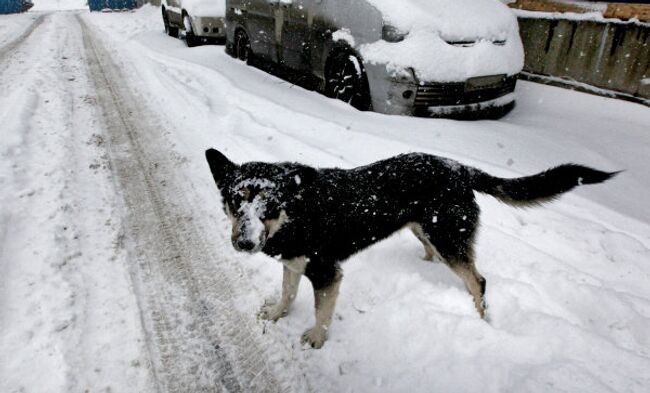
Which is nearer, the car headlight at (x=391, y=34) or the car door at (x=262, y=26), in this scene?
the car headlight at (x=391, y=34)

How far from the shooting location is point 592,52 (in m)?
6.75

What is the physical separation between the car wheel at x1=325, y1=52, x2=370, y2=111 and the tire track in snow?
9.50 ft

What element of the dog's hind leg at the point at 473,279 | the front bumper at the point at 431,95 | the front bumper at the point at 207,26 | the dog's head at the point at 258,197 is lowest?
the dog's hind leg at the point at 473,279

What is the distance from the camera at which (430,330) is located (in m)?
2.39

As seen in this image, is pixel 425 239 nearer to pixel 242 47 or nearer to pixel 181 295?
pixel 181 295

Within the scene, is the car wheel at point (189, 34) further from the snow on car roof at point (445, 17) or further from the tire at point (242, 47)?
the snow on car roof at point (445, 17)

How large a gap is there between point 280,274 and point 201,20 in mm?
9683

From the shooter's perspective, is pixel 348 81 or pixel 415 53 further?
pixel 348 81

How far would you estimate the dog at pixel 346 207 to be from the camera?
214cm

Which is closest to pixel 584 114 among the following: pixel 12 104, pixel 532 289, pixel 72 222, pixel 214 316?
pixel 532 289

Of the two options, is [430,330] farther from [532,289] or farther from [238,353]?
[238,353]

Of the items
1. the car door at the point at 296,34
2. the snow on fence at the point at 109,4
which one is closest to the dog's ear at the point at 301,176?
the car door at the point at 296,34

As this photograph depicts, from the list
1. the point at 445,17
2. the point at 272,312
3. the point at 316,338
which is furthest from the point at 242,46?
the point at 316,338

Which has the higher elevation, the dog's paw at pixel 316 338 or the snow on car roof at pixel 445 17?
the snow on car roof at pixel 445 17
